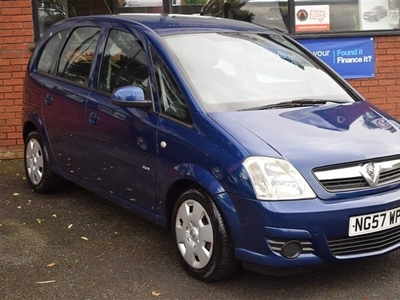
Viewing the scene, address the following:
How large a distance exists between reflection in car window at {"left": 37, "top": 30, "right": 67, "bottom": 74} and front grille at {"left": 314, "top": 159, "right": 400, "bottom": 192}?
306cm

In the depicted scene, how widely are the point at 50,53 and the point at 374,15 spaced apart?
4384mm

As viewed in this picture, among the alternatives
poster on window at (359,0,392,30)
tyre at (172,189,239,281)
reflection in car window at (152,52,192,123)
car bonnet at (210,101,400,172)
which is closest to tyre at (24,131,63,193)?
reflection in car window at (152,52,192,123)

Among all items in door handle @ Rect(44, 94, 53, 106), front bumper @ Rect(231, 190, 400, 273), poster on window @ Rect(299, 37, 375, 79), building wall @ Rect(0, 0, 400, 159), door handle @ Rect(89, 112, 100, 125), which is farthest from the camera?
poster on window @ Rect(299, 37, 375, 79)

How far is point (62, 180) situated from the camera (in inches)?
253

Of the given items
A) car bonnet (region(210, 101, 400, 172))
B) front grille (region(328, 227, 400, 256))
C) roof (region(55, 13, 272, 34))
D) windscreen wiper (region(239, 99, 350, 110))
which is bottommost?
front grille (region(328, 227, 400, 256))

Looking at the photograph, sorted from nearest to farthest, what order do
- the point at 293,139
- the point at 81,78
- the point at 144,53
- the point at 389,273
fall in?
1. the point at 293,139
2. the point at 389,273
3. the point at 144,53
4. the point at 81,78

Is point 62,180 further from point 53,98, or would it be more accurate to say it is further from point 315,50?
point 315,50

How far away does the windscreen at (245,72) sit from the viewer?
466 centimetres

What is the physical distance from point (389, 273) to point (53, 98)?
10.3ft

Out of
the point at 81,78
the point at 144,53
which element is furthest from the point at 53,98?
the point at 144,53

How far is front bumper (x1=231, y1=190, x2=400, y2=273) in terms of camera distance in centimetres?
389

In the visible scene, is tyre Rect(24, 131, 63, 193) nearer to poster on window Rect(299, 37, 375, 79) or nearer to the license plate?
the license plate

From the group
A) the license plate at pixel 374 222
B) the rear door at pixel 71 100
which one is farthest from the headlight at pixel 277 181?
the rear door at pixel 71 100

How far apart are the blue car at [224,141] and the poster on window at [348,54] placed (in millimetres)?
3032
